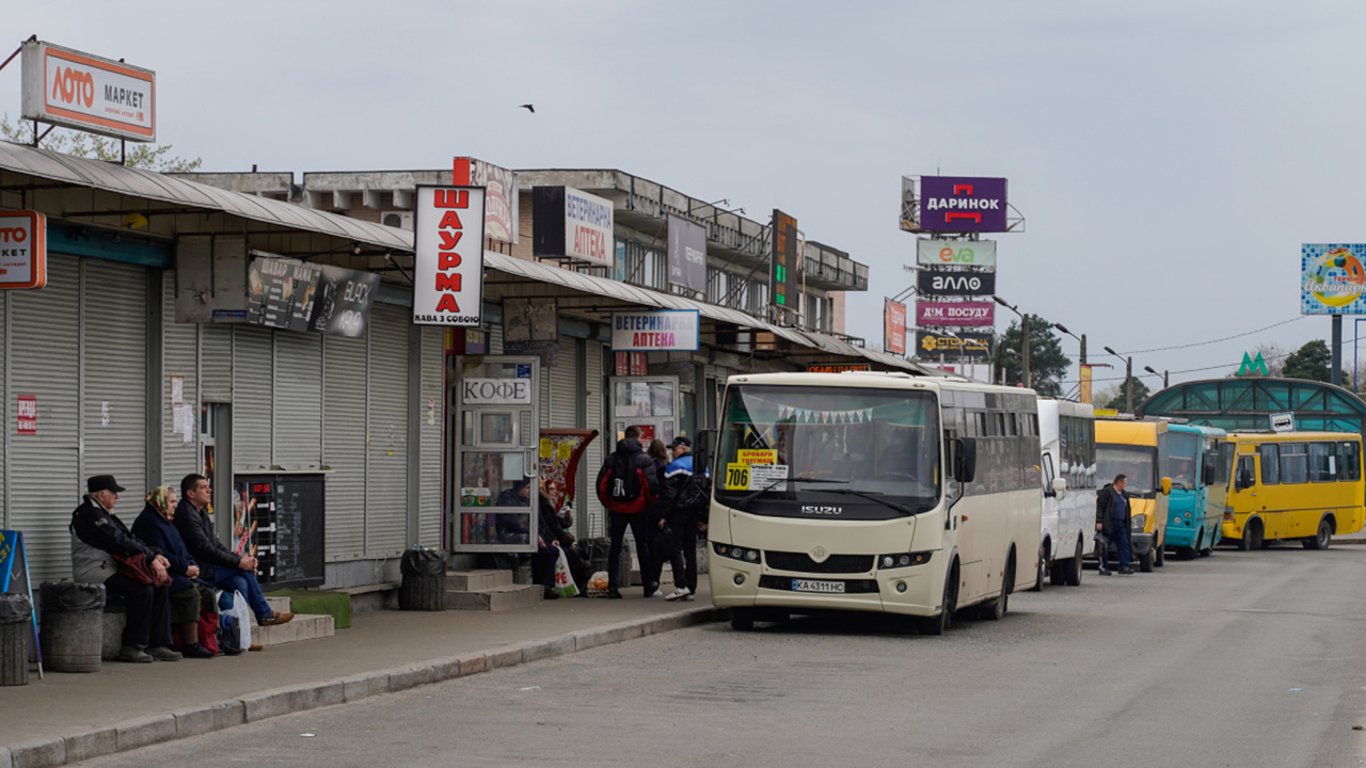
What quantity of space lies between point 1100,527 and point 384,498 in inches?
680

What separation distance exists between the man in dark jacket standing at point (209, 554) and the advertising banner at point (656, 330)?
A: 932 centimetres

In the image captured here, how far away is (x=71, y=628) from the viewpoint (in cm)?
1397

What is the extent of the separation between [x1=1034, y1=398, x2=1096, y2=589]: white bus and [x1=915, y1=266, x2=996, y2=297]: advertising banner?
207 ft

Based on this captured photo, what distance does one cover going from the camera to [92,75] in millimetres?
15758

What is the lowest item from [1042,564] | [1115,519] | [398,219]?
[1042,564]

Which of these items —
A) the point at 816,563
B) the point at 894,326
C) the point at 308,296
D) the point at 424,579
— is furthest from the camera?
the point at 894,326

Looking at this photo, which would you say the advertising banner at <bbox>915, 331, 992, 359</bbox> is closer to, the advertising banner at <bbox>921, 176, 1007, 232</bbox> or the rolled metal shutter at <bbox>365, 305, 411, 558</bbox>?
the advertising banner at <bbox>921, 176, 1007, 232</bbox>

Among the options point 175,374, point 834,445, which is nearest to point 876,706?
point 834,445

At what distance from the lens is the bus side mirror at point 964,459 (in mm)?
19547

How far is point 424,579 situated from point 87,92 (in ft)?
22.7

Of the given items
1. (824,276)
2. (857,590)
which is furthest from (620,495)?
(824,276)

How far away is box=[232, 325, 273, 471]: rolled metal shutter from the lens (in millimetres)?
18203

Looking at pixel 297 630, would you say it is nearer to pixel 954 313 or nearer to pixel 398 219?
pixel 398 219

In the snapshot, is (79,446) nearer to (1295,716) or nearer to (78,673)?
(78,673)
